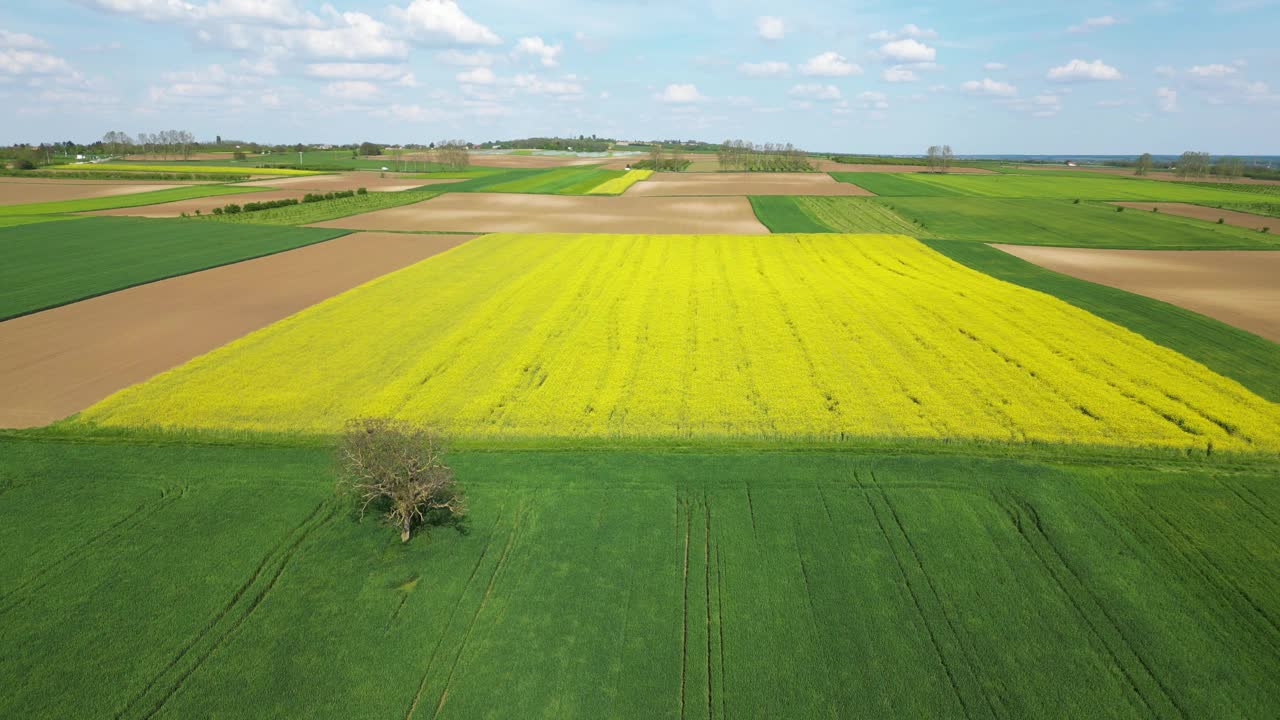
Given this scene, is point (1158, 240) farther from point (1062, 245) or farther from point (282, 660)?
point (282, 660)

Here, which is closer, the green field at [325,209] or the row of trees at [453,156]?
the green field at [325,209]

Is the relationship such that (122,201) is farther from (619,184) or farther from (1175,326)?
(1175,326)

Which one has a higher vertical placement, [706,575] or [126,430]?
[126,430]

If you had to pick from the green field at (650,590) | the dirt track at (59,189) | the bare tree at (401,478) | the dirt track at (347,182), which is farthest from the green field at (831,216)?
the dirt track at (59,189)

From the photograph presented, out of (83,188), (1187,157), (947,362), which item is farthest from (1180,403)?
(1187,157)

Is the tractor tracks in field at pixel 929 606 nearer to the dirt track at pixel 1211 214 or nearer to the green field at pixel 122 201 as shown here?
the dirt track at pixel 1211 214

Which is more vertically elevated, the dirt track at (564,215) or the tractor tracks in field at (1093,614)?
the dirt track at (564,215)

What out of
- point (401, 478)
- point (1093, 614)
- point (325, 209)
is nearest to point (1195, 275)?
point (1093, 614)

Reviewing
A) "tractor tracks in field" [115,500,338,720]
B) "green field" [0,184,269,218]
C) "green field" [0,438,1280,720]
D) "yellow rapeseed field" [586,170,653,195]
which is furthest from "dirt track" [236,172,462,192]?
"tractor tracks in field" [115,500,338,720]
